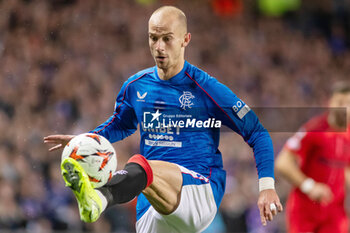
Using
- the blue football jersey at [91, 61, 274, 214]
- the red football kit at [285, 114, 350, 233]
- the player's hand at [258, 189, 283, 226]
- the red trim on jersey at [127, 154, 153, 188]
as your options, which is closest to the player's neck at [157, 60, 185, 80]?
the blue football jersey at [91, 61, 274, 214]

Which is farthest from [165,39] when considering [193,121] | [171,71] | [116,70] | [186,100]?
[116,70]

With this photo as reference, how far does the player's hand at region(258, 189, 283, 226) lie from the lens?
421cm

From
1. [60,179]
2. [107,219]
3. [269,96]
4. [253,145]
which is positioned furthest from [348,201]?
[253,145]

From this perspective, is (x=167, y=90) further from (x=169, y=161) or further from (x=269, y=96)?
(x=269, y=96)

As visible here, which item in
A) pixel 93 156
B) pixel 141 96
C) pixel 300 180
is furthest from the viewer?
pixel 300 180

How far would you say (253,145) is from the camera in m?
4.74

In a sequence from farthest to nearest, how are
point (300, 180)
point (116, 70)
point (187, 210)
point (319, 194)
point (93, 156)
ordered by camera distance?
point (116, 70) → point (300, 180) → point (319, 194) → point (187, 210) → point (93, 156)

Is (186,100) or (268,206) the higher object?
(186,100)

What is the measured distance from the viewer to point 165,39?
4707mm

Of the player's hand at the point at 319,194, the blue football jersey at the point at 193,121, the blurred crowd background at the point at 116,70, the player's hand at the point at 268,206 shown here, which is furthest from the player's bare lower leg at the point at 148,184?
the blurred crowd background at the point at 116,70

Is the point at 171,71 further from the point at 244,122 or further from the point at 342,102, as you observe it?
the point at 342,102

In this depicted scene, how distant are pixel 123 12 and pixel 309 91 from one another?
4.18 m

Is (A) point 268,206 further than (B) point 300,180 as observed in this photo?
No

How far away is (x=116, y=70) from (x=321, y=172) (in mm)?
5352
